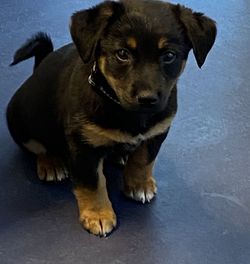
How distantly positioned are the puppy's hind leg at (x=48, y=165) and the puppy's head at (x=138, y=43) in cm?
58

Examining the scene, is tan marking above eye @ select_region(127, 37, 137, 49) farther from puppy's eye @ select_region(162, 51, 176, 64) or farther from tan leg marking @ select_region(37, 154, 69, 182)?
tan leg marking @ select_region(37, 154, 69, 182)

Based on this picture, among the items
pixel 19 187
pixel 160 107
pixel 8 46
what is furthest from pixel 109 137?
pixel 8 46

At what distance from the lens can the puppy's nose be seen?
5.84ft

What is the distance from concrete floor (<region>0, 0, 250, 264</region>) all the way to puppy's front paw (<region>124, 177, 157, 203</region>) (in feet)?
0.09

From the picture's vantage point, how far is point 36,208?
2.26 meters

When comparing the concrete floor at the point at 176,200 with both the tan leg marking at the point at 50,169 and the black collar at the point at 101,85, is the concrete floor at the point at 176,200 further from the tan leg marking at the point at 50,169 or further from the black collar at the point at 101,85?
the black collar at the point at 101,85

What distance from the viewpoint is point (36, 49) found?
2.35m

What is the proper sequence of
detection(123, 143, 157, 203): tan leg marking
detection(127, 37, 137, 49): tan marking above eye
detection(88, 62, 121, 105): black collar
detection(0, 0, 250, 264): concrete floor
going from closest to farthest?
detection(127, 37, 137, 49): tan marking above eye, detection(88, 62, 121, 105): black collar, detection(0, 0, 250, 264): concrete floor, detection(123, 143, 157, 203): tan leg marking

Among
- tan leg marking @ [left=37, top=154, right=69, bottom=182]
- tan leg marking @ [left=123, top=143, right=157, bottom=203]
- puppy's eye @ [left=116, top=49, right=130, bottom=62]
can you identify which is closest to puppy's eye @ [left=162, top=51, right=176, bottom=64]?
puppy's eye @ [left=116, top=49, right=130, bottom=62]

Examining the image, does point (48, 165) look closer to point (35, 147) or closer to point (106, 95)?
point (35, 147)

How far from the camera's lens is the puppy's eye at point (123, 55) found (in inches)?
70.5

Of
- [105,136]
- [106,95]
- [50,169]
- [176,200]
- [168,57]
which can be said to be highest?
[168,57]

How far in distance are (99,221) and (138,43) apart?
0.67 meters

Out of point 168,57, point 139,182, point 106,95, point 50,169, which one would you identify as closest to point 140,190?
point 139,182
